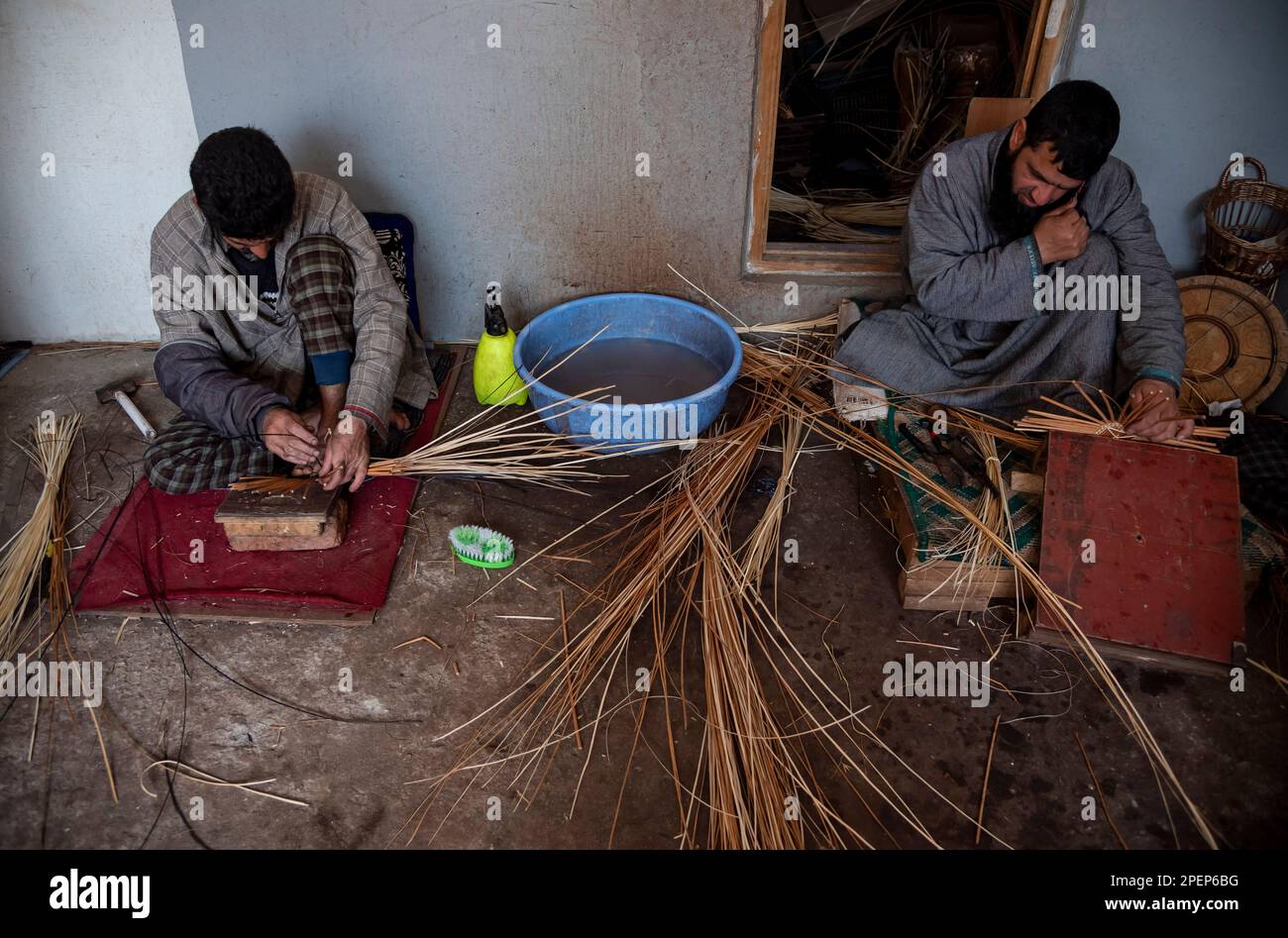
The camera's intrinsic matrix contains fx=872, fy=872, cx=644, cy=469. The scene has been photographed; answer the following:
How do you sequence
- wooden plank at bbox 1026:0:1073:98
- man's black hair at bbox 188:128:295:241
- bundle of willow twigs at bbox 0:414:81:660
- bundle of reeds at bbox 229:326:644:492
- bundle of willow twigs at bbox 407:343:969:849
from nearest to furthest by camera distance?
bundle of willow twigs at bbox 407:343:969:849 < man's black hair at bbox 188:128:295:241 < bundle of willow twigs at bbox 0:414:81:660 < bundle of reeds at bbox 229:326:644:492 < wooden plank at bbox 1026:0:1073:98

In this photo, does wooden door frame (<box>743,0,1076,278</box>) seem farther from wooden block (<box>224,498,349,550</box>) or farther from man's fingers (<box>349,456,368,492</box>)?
wooden block (<box>224,498,349,550</box>)

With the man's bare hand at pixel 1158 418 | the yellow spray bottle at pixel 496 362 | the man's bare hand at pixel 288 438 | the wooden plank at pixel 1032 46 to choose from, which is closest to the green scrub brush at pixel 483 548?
the man's bare hand at pixel 288 438

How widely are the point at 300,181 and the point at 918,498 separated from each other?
1894 millimetres

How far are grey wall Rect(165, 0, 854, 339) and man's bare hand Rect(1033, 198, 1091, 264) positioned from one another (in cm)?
81

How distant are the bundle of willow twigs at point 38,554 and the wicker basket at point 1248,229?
3.49 meters

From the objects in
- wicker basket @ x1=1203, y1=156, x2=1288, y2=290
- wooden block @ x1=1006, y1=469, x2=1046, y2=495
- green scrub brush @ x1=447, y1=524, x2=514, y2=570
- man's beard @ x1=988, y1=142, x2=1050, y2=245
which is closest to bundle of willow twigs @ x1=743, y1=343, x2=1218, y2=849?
wooden block @ x1=1006, y1=469, x2=1046, y2=495

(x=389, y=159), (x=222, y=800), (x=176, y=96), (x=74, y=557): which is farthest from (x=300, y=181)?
(x=222, y=800)

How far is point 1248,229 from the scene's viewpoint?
2.83 m

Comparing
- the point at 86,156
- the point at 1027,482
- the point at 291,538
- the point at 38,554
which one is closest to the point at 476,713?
the point at 291,538

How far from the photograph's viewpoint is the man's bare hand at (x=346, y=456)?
2.29 metres

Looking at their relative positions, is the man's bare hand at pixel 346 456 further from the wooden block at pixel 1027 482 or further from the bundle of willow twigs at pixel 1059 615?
the wooden block at pixel 1027 482

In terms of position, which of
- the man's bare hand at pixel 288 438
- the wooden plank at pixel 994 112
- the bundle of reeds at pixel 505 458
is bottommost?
the bundle of reeds at pixel 505 458

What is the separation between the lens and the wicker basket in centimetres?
269

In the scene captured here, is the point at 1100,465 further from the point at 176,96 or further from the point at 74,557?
the point at 176,96
